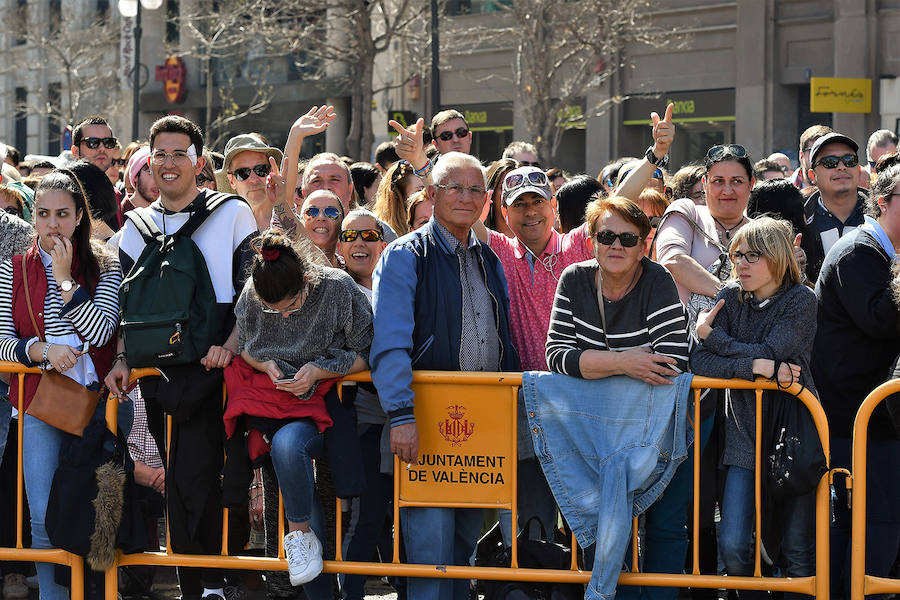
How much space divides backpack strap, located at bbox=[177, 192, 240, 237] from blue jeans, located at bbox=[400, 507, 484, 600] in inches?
64.2

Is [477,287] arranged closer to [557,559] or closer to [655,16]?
[557,559]

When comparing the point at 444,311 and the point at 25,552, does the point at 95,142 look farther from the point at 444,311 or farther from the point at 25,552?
the point at 444,311

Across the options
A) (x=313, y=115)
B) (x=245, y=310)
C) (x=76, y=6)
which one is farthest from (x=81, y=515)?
(x=76, y=6)

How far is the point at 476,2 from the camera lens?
27984 millimetres

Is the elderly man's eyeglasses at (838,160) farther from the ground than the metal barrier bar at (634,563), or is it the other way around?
the elderly man's eyeglasses at (838,160)

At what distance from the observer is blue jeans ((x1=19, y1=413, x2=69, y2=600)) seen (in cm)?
519

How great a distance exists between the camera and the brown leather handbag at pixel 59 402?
517cm

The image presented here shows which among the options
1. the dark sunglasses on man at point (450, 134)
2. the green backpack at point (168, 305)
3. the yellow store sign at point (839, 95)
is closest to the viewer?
the green backpack at point (168, 305)

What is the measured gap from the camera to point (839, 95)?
20781 millimetres

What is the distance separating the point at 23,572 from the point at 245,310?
2.24m

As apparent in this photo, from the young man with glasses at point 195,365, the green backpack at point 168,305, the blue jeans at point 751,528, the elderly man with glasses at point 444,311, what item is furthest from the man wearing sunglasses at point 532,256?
the green backpack at point 168,305

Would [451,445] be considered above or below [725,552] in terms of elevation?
above

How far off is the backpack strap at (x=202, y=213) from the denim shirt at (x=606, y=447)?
5.50 ft

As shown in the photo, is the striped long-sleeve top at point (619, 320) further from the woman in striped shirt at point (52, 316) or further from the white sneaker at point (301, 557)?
the woman in striped shirt at point (52, 316)
